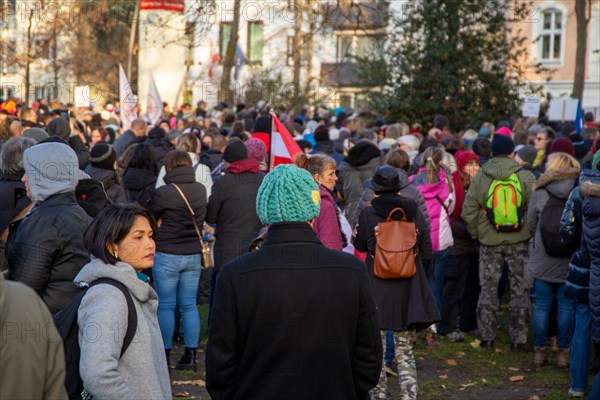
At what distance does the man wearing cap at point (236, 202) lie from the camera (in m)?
8.97

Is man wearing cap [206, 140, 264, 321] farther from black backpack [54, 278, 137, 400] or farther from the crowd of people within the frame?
black backpack [54, 278, 137, 400]

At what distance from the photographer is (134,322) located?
13.5ft

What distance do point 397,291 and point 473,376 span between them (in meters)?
1.96

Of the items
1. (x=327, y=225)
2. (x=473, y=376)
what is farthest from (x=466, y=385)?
(x=327, y=225)

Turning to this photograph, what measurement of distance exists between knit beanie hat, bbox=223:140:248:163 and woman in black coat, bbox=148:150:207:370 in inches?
14.4

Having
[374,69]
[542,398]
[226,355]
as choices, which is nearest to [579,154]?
[542,398]

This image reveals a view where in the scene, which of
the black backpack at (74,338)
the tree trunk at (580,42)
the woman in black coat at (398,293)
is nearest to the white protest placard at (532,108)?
the tree trunk at (580,42)

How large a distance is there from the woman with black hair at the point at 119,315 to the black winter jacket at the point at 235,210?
438cm

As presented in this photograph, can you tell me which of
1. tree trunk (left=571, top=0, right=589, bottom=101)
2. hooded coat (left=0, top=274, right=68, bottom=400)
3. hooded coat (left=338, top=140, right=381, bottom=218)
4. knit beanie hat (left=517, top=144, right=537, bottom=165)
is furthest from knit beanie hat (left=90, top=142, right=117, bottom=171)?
tree trunk (left=571, top=0, right=589, bottom=101)

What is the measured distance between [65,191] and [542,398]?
4.85 m

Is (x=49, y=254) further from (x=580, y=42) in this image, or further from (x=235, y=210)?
(x=580, y=42)

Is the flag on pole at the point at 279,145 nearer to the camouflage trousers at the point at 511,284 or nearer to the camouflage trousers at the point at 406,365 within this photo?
the camouflage trousers at the point at 511,284

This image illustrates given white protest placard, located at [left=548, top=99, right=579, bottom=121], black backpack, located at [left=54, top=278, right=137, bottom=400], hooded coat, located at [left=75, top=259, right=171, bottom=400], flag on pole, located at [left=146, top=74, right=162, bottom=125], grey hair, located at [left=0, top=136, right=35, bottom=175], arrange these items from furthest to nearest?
white protest placard, located at [left=548, top=99, right=579, bottom=121], flag on pole, located at [left=146, top=74, right=162, bottom=125], grey hair, located at [left=0, top=136, right=35, bottom=175], black backpack, located at [left=54, top=278, right=137, bottom=400], hooded coat, located at [left=75, top=259, right=171, bottom=400]

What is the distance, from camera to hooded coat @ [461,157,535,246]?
31.8ft
